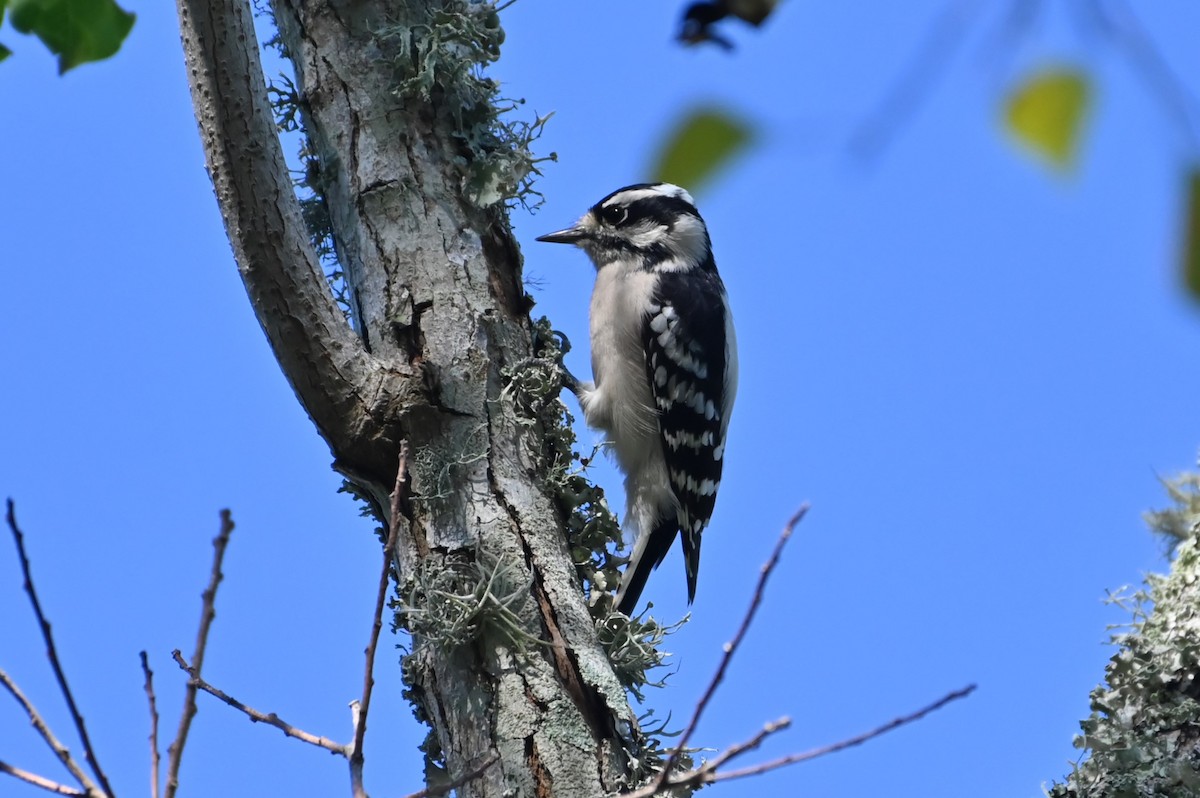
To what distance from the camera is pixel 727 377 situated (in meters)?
5.28

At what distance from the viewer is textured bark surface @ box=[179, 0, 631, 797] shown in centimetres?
308

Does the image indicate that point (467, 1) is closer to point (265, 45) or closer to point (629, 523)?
point (265, 45)

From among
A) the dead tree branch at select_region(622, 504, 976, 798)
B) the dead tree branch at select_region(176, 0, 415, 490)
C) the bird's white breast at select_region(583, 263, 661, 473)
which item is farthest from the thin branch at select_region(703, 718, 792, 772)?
the bird's white breast at select_region(583, 263, 661, 473)

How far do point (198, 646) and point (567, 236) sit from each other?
3.53 meters

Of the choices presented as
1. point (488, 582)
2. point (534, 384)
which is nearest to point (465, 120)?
point (534, 384)

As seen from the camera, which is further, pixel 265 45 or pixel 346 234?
pixel 265 45

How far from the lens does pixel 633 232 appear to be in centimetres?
541

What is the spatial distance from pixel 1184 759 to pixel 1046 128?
89.0 inches

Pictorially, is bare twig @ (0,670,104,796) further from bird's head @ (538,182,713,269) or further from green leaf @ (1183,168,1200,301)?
bird's head @ (538,182,713,269)

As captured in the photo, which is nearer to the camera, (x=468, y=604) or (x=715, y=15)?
(x=715, y=15)

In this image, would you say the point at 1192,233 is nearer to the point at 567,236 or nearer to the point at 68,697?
the point at 68,697

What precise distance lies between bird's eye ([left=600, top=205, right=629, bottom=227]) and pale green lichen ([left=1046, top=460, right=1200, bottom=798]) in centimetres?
270

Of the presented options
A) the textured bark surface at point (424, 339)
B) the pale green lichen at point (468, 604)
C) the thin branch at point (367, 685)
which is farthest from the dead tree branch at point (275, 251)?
the thin branch at point (367, 685)

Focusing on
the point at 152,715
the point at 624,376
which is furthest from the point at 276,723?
the point at 624,376
